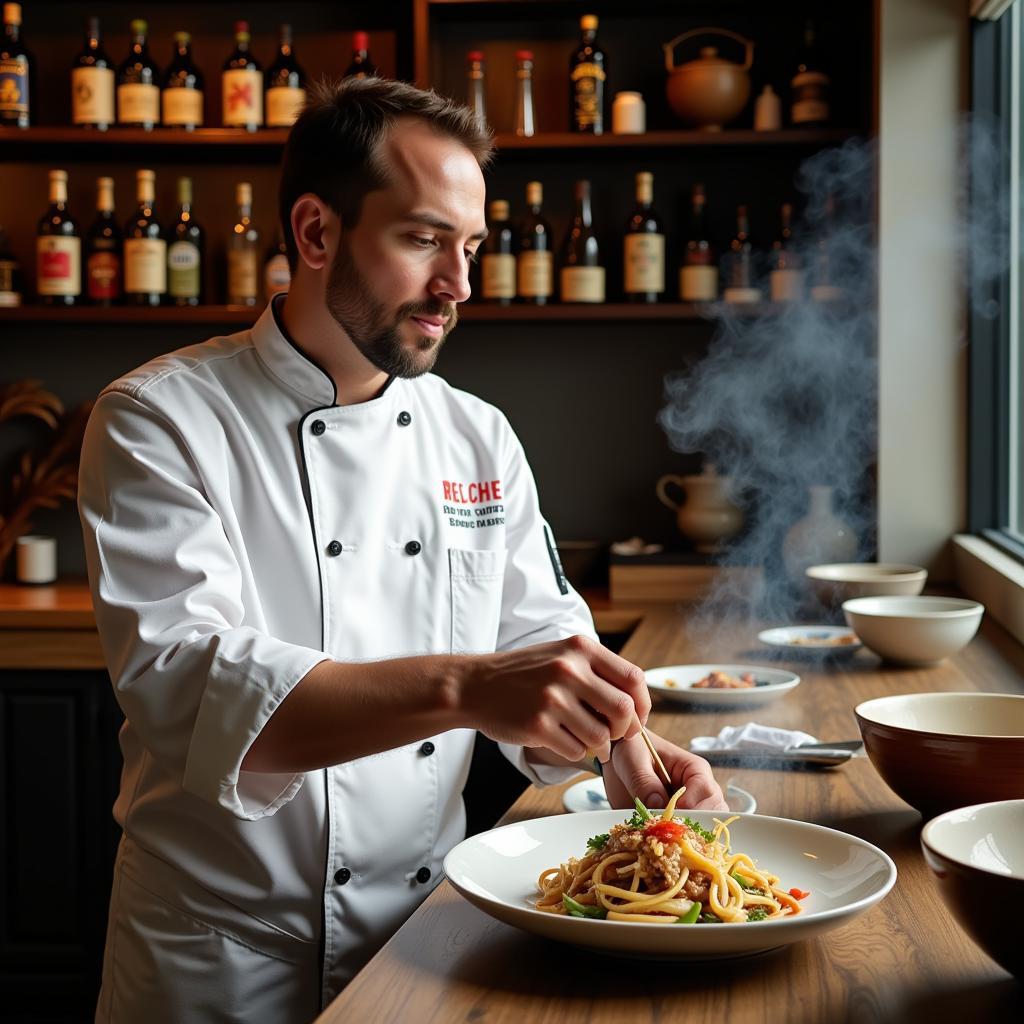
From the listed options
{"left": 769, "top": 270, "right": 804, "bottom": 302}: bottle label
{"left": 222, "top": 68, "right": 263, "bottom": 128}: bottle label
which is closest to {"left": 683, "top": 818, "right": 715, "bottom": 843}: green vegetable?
{"left": 769, "top": 270, "right": 804, "bottom": 302}: bottle label

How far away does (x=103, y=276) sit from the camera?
3510mm

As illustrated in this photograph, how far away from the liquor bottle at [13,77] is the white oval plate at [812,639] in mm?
2435

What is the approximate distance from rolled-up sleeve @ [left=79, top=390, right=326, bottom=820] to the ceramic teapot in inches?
90.0

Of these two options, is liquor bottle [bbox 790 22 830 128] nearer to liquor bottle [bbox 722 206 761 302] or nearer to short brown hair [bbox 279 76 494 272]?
liquor bottle [bbox 722 206 761 302]

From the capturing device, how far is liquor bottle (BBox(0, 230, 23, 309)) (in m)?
3.55

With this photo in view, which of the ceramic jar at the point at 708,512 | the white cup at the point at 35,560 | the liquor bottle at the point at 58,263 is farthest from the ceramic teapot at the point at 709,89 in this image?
the white cup at the point at 35,560

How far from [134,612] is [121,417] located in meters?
0.28

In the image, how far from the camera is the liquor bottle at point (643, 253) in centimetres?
339

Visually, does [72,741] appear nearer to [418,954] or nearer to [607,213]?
[607,213]

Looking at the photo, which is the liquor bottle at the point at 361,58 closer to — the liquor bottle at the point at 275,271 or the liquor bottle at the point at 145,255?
the liquor bottle at the point at 275,271

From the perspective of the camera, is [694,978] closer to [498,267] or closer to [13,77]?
[498,267]

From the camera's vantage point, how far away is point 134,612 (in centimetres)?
131

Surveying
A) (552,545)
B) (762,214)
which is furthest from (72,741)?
(762,214)

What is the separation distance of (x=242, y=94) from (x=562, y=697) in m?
2.77
